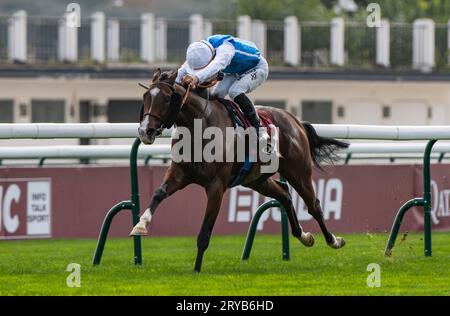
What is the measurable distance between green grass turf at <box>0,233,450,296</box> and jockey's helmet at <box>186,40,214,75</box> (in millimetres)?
1460

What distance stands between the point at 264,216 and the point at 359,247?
109 inches

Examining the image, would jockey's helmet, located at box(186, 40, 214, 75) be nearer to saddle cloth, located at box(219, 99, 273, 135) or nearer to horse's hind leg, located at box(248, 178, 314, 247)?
saddle cloth, located at box(219, 99, 273, 135)

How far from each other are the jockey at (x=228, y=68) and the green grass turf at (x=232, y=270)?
1151mm

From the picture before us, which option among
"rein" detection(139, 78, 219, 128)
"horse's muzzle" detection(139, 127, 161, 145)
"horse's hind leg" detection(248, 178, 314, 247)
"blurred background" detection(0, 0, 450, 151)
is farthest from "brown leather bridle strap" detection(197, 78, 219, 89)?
"blurred background" detection(0, 0, 450, 151)

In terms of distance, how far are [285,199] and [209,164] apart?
1164 mm

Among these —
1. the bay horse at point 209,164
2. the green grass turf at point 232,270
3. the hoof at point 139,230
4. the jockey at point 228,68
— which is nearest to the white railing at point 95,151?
the green grass turf at point 232,270

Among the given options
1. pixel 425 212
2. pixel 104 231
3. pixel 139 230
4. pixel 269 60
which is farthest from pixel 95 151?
pixel 269 60

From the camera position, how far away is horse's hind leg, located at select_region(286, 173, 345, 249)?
10.8m

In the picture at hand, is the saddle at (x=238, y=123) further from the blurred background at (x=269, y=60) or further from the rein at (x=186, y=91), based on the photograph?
the blurred background at (x=269, y=60)

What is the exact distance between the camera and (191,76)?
9922mm

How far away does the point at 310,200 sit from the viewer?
1092 cm

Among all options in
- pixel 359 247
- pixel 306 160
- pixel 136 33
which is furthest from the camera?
pixel 136 33
